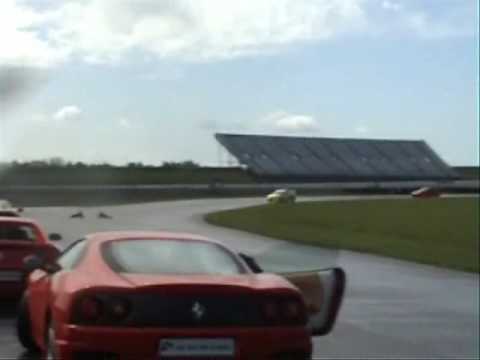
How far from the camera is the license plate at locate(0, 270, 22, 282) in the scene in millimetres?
13445

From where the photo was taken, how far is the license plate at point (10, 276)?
1345cm

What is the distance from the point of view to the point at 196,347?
24.7 feet

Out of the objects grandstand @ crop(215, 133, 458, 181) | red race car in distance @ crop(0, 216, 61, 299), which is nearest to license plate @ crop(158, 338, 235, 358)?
red race car in distance @ crop(0, 216, 61, 299)

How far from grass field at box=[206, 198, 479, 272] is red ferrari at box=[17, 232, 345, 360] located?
15.3 metres

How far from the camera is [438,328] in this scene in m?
13.1

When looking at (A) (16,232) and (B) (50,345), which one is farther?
(A) (16,232)

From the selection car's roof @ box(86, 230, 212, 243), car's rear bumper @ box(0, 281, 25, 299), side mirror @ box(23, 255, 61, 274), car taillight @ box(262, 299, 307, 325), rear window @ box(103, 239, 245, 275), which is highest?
car's roof @ box(86, 230, 212, 243)

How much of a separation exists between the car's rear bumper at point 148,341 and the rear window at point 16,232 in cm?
654

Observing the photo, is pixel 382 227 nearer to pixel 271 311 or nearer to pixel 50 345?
pixel 50 345

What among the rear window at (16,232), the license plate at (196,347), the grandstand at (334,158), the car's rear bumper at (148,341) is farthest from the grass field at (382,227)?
the grandstand at (334,158)

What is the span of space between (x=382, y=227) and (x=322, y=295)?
101 feet

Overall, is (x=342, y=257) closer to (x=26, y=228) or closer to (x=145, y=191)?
(x=26, y=228)

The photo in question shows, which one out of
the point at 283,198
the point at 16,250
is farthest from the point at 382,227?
the point at 16,250

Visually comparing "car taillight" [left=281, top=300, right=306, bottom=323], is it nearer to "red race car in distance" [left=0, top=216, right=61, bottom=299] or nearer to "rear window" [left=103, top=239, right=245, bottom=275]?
"rear window" [left=103, top=239, right=245, bottom=275]
